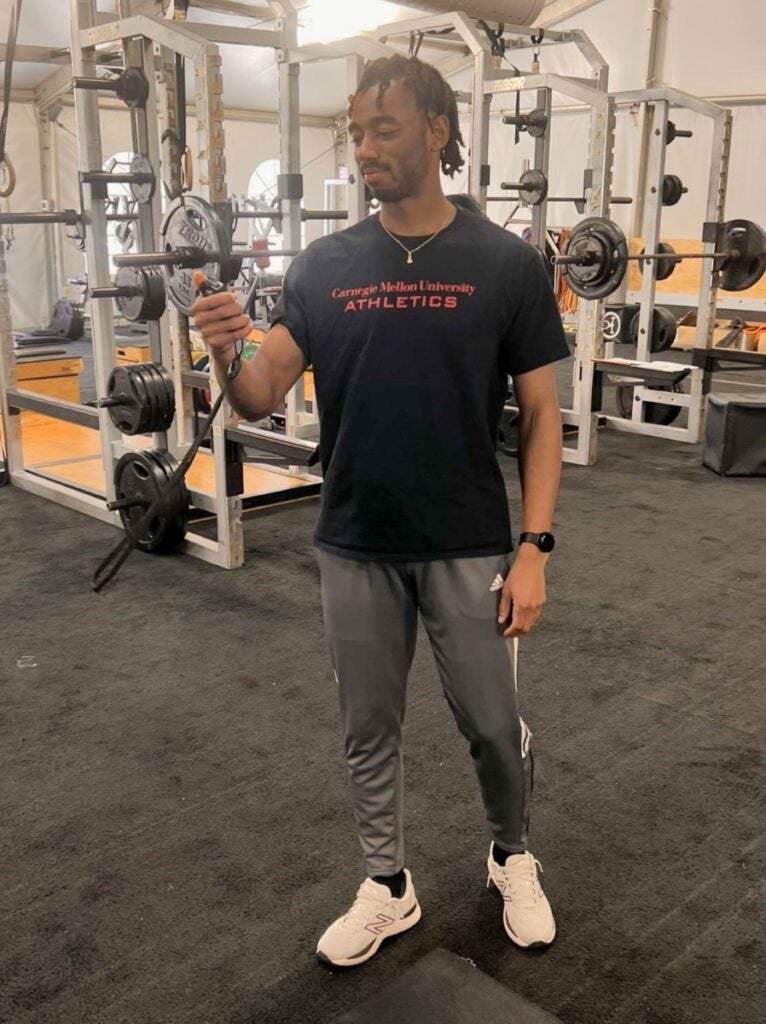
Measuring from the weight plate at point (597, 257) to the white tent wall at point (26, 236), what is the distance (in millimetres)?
6797

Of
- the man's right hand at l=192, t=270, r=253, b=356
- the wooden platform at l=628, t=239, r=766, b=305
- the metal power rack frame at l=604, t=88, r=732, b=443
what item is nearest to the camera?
the man's right hand at l=192, t=270, r=253, b=356

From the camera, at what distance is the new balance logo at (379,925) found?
5.00 feet

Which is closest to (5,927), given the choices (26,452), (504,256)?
(504,256)

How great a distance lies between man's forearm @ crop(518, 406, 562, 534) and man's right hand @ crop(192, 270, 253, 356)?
1.36 ft

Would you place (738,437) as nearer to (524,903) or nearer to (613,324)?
(613,324)

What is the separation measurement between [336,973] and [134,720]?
3.11 ft

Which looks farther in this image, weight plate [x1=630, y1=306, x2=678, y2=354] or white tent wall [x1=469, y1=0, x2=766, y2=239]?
white tent wall [x1=469, y1=0, x2=766, y2=239]

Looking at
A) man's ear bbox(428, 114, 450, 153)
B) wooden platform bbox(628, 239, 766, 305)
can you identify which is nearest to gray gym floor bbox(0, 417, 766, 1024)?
man's ear bbox(428, 114, 450, 153)

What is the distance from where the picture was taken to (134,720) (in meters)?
2.28

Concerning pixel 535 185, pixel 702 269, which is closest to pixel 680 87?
pixel 702 269

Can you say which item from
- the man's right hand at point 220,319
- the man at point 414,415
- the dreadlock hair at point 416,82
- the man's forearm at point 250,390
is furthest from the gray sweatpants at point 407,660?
the dreadlock hair at point 416,82

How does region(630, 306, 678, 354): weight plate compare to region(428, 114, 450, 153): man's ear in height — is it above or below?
below

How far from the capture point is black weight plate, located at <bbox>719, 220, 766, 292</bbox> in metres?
5.10

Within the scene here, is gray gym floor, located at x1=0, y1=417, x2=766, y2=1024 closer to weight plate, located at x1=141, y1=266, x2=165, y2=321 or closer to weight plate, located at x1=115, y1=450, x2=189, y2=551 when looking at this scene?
weight plate, located at x1=115, y1=450, x2=189, y2=551
